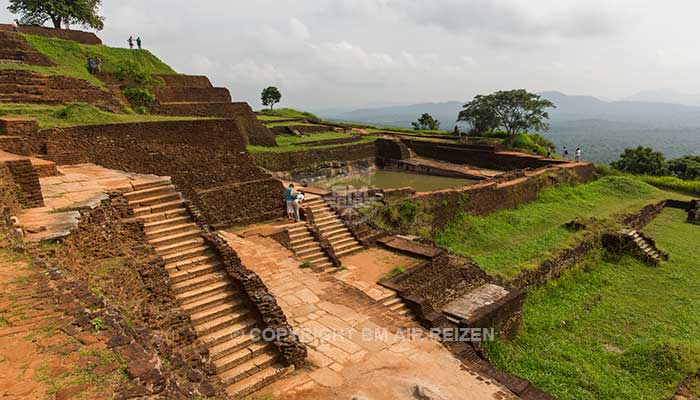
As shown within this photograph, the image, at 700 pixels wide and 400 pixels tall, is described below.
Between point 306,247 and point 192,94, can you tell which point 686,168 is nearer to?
point 306,247

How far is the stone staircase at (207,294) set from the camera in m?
5.63

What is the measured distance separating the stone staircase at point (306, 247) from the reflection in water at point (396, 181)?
8.25 meters

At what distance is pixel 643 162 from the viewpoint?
88.6 ft

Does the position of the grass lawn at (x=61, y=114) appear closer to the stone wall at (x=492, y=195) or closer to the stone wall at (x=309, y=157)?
the stone wall at (x=309, y=157)

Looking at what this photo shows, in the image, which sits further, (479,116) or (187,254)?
(479,116)

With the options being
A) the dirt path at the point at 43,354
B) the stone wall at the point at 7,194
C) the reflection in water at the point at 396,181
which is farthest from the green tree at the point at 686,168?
the stone wall at the point at 7,194

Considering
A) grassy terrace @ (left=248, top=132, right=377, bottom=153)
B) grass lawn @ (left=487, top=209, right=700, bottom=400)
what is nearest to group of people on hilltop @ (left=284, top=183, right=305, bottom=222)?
grass lawn @ (left=487, top=209, right=700, bottom=400)

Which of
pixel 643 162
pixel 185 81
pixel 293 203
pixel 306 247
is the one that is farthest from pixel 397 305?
pixel 643 162

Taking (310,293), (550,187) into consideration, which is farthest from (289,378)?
(550,187)

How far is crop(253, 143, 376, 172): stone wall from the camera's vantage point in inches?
735

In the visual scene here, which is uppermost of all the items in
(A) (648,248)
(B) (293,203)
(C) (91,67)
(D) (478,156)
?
(C) (91,67)

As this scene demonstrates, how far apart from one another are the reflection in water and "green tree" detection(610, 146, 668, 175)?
578 inches

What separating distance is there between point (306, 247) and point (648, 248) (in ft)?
39.3

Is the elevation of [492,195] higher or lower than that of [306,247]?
higher
